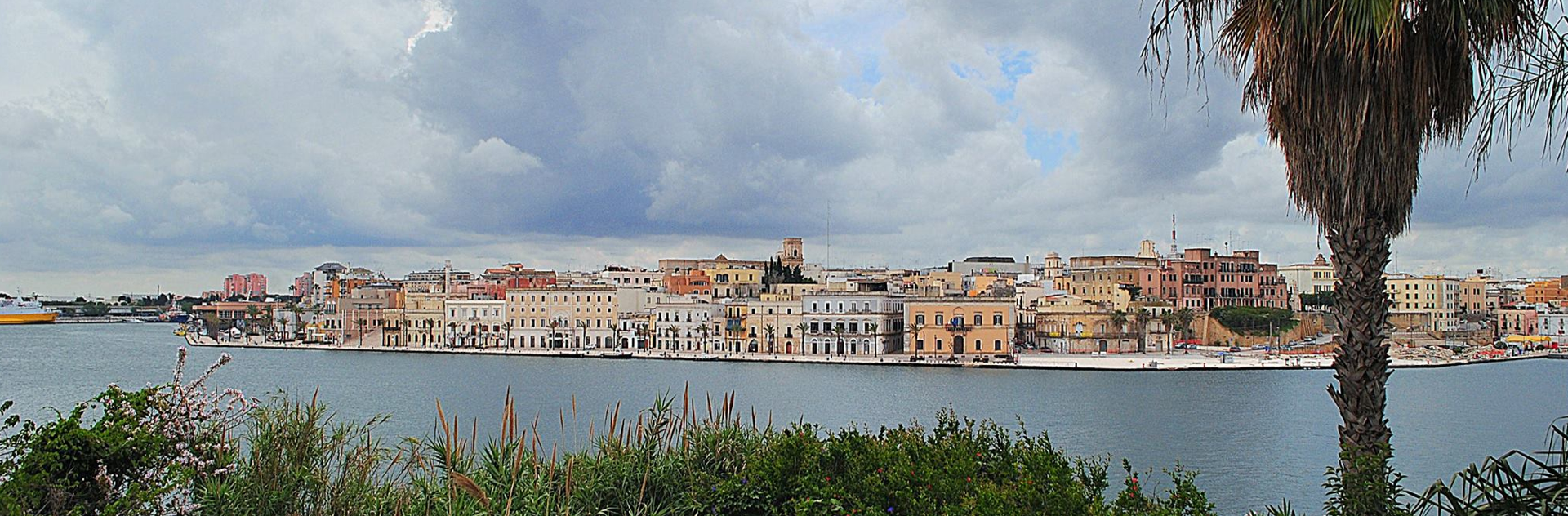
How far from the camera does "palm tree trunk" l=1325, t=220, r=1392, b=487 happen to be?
3.44 metres

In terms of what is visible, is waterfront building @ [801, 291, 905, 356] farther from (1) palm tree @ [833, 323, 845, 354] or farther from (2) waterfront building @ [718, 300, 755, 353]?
(2) waterfront building @ [718, 300, 755, 353]

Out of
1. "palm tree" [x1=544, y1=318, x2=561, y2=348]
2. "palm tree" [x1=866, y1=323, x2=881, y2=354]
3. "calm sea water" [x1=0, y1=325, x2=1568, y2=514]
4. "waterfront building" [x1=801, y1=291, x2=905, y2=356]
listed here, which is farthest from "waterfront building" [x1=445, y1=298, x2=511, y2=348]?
"palm tree" [x1=866, y1=323, x2=881, y2=354]

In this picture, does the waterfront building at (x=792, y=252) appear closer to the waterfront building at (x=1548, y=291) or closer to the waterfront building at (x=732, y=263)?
the waterfront building at (x=732, y=263)

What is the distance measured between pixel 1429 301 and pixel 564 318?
4624 cm

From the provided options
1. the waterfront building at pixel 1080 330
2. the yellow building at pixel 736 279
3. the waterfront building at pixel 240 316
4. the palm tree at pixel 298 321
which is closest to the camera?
the waterfront building at pixel 1080 330

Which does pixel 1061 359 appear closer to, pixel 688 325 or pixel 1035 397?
pixel 1035 397

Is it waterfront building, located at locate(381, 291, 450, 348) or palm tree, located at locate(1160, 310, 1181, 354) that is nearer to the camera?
palm tree, located at locate(1160, 310, 1181, 354)

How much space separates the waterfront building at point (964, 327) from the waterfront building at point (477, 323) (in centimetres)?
2085

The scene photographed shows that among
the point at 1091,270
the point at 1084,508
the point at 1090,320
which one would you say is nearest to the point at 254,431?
the point at 1084,508

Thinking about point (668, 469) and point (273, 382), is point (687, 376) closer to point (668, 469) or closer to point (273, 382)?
point (273, 382)

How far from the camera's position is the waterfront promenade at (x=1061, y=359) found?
1585 inches

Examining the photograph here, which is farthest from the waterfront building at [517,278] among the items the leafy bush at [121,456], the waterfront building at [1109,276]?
the leafy bush at [121,456]

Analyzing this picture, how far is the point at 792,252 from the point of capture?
66062 millimetres

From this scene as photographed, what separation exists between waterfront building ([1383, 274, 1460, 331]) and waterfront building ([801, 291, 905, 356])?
94.9 feet
